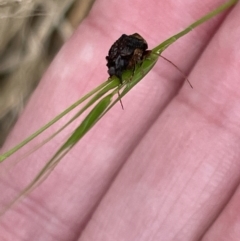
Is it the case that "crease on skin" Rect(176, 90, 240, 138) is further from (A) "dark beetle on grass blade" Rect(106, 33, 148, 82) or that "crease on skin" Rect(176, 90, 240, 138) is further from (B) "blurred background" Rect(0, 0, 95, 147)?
(B) "blurred background" Rect(0, 0, 95, 147)

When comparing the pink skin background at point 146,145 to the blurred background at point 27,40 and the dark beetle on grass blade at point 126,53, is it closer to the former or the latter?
the blurred background at point 27,40

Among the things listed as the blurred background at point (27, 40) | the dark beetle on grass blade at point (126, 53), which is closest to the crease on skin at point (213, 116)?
the dark beetle on grass blade at point (126, 53)

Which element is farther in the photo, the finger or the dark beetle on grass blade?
the finger

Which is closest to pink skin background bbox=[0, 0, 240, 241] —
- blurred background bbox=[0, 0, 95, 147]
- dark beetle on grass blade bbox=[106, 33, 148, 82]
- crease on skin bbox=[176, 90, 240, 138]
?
crease on skin bbox=[176, 90, 240, 138]

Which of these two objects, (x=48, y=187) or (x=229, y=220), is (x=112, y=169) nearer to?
(x=48, y=187)

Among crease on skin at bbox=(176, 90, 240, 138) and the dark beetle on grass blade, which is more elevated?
crease on skin at bbox=(176, 90, 240, 138)

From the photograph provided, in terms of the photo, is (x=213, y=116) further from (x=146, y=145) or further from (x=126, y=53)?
(x=126, y=53)

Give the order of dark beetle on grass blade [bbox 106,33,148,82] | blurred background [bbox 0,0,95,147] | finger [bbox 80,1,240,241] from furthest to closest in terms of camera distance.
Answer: blurred background [bbox 0,0,95,147] < finger [bbox 80,1,240,241] < dark beetle on grass blade [bbox 106,33,148,82]

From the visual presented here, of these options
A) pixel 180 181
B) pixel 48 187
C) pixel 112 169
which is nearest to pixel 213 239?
pixel 180 181

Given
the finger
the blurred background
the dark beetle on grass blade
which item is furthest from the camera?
the blurred background
